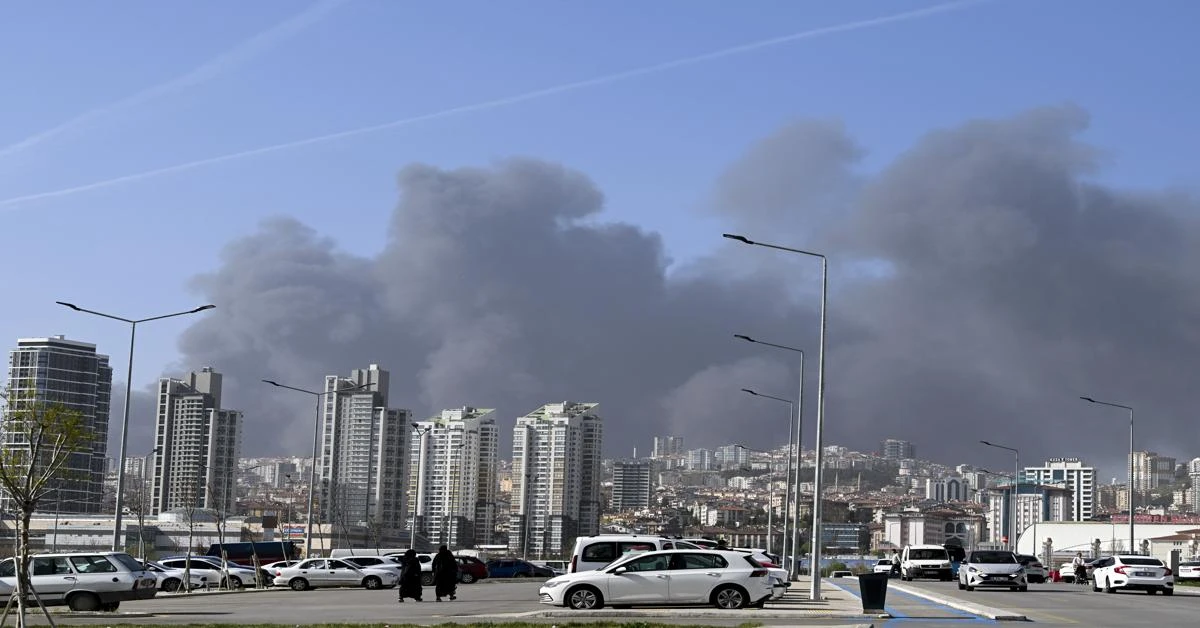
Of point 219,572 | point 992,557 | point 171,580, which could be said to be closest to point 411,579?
point 171,580

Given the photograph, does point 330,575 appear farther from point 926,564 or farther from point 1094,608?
point 1094,608

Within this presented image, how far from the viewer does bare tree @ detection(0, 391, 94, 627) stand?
24.8 metres

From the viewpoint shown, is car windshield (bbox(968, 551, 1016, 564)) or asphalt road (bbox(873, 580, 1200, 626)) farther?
car windshield (bbox(968, 551, 1016, 564))

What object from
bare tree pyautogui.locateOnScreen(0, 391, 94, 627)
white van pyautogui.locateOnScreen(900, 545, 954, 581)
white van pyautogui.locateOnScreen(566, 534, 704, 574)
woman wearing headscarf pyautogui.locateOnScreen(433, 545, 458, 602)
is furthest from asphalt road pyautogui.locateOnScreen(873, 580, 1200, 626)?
white van pyautogui.locateOnScreen(900, 545, 954, 581)

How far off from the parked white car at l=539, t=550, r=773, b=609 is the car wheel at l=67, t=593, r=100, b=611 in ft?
34.3

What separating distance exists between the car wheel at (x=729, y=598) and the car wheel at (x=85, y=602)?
14128 millimetres

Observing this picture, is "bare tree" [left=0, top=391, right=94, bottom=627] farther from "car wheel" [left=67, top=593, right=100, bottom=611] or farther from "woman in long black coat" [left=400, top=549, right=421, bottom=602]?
"woman in long black coat" [left=400, top=549, right=421, bottom=602]

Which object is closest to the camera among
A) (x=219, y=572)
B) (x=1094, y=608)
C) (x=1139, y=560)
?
(x=1094, y=608)

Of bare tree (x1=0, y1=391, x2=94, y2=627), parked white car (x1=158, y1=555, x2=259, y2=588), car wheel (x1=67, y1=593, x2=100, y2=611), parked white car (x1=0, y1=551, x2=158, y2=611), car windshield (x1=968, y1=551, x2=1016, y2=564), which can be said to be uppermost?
bare tree (x1=0, y1=391, x2=94, y2=627)

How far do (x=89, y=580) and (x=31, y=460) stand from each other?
1104 centimetres

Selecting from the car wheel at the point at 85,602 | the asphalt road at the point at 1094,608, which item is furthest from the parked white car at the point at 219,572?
the asphalt road at the point at 1094,608

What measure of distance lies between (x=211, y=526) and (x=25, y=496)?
168 m

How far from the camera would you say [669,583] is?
33812 mm

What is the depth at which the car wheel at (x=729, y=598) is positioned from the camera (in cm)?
3388
